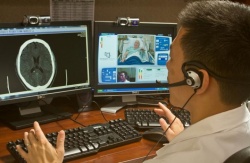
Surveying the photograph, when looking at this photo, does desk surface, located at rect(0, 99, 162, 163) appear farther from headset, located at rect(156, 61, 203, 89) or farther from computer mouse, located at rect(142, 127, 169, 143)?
headset, located at rect(156, 61, 203, 89)

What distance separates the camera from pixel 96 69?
183 cm

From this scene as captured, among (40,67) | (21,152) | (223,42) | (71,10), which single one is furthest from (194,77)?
(71,10)

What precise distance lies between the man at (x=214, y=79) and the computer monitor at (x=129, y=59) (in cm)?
72

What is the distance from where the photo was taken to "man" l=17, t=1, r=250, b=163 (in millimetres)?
1018

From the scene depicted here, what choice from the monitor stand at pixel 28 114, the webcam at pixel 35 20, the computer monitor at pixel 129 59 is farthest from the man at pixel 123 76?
the webcam at pixel 35 20

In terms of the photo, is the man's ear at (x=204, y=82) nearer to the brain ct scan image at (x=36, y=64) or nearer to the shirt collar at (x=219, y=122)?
the shirt collar at (x=219, y=122)

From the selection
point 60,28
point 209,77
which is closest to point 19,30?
point 60,28

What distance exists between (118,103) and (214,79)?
90 centimetres

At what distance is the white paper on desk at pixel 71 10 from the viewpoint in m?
1.83

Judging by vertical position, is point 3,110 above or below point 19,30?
below

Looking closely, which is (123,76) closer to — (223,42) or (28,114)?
(28,114)

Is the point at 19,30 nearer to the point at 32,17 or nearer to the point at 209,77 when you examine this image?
the point at 32,17

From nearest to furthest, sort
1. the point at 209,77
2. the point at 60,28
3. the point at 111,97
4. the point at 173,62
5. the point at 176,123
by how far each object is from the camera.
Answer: the point at 209,77, the point at 173,62, the point at 176,123, the point at 60,28, the point at 111,97

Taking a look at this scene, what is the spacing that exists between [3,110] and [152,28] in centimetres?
79
